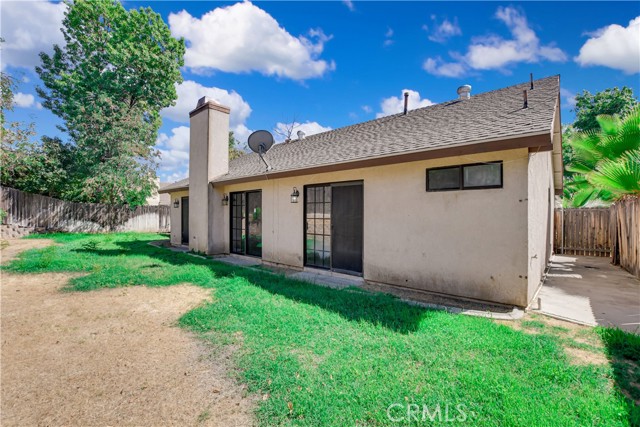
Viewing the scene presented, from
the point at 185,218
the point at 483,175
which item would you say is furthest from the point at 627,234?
the point at 185,218

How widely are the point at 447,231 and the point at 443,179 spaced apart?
0.98 meters

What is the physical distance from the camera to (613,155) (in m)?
7.55

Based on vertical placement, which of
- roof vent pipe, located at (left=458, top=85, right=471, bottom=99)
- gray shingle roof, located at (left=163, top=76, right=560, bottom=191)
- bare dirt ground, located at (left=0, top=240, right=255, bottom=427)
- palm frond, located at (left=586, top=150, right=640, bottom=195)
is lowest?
bare dirt ground, located at (left=0, top=240, right=255, bottom=427)

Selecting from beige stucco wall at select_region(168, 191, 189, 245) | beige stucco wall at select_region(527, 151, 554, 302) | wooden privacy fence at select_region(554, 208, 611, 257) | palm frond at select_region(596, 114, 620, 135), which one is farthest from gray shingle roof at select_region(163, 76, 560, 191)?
wooden privacy fence at select_region(554, 208, 611, 257)

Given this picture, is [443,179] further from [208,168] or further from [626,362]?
[208,168]

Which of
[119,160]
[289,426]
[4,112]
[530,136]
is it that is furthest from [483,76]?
[4,112]

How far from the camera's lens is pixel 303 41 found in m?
10.4

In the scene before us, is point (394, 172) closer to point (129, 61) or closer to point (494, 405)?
point (494, 405)

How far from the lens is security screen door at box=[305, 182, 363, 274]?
6711 millimetres

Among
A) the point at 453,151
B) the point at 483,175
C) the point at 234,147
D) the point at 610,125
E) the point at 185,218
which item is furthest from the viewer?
the point at 234,147

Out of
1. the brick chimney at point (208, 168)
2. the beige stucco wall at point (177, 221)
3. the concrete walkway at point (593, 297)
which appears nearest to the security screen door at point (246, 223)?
the brick chimney at point (208, 168)

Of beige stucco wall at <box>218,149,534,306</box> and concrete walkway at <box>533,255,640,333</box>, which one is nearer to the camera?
concrete walkway at <box>533,255,640,333</box>

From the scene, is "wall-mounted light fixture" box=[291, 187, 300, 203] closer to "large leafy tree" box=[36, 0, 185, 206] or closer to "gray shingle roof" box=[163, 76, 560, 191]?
"gray shingle roof" box=[163, 76, 560, 191]

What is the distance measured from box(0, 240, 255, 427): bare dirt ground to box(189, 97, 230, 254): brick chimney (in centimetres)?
542
